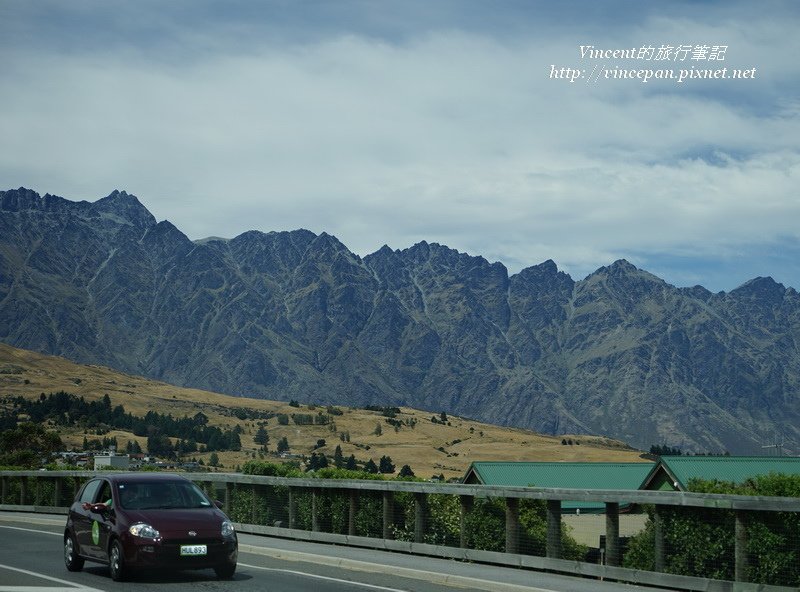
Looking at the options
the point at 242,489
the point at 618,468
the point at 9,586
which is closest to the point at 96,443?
the point at 618,468

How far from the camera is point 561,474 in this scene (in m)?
62.5

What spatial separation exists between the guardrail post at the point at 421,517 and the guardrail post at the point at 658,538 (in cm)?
645

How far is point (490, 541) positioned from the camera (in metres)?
22.0

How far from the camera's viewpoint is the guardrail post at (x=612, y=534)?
62.2ft

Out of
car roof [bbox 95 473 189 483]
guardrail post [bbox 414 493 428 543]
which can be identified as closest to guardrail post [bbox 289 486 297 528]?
guardrail post [bbox 414 493 428 543]

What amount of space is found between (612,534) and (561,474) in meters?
44.2

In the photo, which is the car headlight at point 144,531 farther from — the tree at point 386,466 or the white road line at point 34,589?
the tree at point 386,466

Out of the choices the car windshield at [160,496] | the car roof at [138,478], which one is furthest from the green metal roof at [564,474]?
the car windshield at [160,496]

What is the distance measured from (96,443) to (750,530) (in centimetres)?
18061

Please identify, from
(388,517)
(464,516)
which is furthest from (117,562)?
(388,517)

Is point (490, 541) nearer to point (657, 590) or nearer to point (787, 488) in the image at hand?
point (657, 590)

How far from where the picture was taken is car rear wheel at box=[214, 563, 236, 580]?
18.1m

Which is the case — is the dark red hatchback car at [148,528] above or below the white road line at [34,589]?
above

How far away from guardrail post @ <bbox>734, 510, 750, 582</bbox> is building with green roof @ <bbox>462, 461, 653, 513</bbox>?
38414 millimetres
